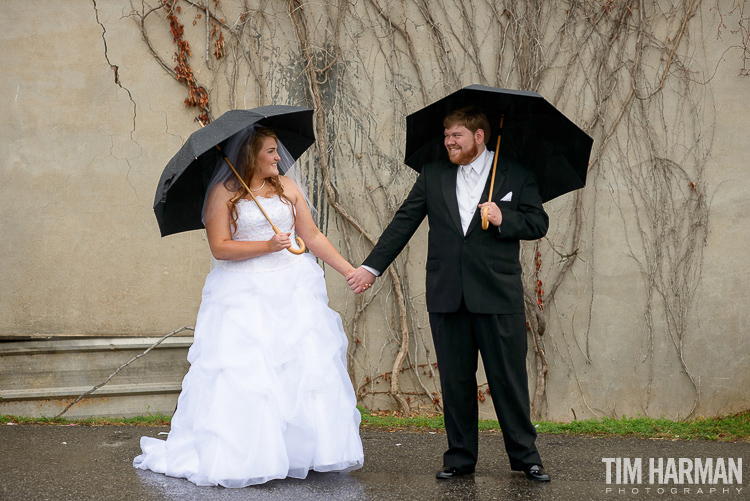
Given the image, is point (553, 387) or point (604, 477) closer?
point (604, 477)

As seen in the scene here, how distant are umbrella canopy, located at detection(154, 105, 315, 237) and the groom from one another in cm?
82

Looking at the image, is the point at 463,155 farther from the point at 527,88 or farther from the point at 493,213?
the point at 527,88

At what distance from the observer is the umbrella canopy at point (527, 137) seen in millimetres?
3447

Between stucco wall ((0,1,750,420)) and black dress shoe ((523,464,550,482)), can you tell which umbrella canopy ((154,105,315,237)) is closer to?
stucco wall ((0,1,750,420))

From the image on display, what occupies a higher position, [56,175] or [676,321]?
[56,175]

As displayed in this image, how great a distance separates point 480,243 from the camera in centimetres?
342

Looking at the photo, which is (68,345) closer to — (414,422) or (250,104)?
(250,104)

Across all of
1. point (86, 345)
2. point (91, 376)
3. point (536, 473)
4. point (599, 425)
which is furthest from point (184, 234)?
point (599, 425)

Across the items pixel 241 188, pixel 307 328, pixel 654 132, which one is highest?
pixel 654 132

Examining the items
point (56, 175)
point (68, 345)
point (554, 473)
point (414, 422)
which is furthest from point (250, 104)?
point (554, 473)

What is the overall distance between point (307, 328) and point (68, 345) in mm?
2369

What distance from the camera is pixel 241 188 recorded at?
145 inches

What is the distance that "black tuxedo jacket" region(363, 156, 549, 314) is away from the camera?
3398 mm

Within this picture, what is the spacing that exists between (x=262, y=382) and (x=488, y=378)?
1.10 meters
